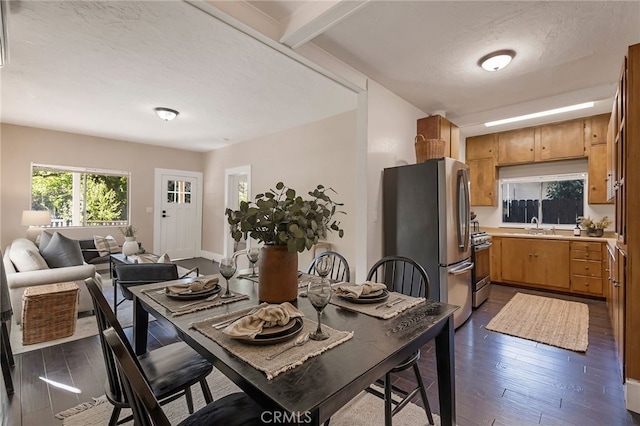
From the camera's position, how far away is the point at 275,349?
0.97 meters

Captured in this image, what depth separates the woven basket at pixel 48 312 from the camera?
8.68ft

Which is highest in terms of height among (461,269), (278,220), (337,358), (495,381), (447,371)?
(278,220)

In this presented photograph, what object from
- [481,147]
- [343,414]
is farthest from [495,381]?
[481,147]

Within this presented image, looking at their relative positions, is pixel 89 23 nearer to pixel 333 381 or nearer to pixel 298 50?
pixel 298 50

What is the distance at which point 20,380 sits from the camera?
2.13 metres

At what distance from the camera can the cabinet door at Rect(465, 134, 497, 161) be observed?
5.36 meters

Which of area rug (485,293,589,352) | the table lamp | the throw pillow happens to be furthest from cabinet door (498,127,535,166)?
the table lamp

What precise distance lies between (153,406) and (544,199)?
622 centimetres

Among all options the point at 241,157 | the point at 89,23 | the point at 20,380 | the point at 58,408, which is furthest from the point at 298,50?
the point at 241,157

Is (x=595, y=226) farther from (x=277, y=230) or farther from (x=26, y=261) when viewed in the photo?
(x=26, y=261)

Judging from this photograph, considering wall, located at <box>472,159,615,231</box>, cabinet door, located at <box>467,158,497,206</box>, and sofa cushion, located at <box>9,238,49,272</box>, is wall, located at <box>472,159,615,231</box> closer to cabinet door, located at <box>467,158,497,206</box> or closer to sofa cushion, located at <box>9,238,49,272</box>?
cabinet door, located at <box>467,158,497,206</box>

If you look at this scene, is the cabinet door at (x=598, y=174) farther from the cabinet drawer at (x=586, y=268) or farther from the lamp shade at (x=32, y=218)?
the lamp shade at (x=32, y=218)

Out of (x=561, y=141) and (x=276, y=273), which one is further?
(x=561, y=141)

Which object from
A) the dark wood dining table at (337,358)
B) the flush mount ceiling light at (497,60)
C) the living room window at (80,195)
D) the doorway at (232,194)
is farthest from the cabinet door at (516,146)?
the living room window at (80,195)
